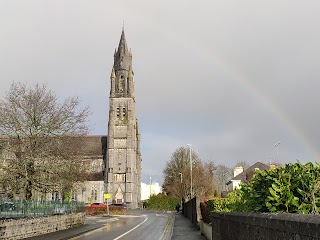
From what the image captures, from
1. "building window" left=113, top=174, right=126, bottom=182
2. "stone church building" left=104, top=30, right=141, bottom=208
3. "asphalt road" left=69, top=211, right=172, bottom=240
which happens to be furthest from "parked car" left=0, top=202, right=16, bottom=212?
"building window" left=113, top=174, right=126, bottom=182

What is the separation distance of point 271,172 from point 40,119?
29076 millimetres

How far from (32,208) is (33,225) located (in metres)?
1.19

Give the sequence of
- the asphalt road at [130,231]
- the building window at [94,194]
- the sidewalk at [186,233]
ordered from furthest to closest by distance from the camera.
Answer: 1. the building window at [94,194]
2. the asphalt road at [130,231]
3. the sidewalk at [186,233]

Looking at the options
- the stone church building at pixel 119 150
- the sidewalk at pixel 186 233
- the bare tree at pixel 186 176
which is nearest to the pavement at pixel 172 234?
the sidewalk at pixel 186 233

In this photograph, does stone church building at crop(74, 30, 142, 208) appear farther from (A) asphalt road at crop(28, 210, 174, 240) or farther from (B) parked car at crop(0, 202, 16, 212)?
(B) parked car at crop(0, 202, 16, 212)

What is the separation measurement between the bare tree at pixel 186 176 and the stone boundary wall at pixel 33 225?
32035 millimetres

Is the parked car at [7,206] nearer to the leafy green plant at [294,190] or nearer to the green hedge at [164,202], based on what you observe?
the leafy green plant at [294,190]

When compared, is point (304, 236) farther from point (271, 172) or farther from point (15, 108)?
point (15, 108)

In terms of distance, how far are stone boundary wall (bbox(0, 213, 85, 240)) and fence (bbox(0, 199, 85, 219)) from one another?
42cm

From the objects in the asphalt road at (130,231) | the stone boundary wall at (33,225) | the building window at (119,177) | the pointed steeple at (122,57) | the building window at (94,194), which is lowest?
the asphalt road at (130,231)

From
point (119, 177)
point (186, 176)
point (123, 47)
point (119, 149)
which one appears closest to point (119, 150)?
point (119, 149)

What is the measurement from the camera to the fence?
2080cm

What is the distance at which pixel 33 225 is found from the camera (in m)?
23.7

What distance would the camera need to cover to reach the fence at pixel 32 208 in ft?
68.2
